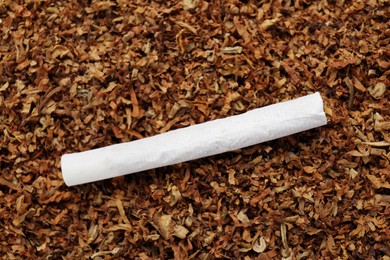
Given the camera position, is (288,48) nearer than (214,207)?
No

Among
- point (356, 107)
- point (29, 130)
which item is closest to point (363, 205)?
point (356, 107)

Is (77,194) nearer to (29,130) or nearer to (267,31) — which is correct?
(29,130)

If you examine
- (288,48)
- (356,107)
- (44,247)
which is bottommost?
(44,247)
